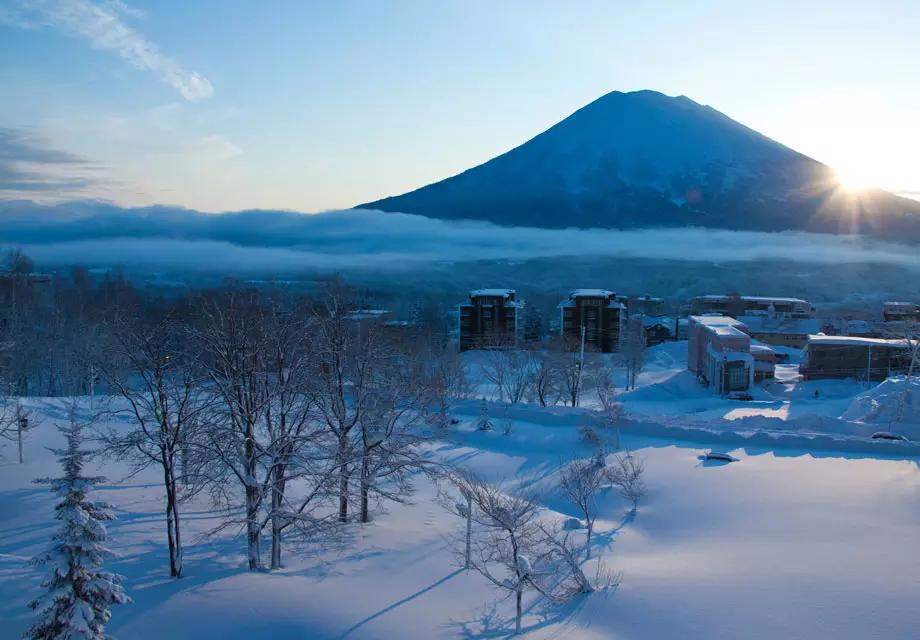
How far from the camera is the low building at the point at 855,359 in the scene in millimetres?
35375

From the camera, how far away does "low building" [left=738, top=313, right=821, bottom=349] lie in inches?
2147

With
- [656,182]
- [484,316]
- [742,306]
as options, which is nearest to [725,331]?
[484,316]

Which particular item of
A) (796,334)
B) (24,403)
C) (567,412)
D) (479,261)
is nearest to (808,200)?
(479,261)

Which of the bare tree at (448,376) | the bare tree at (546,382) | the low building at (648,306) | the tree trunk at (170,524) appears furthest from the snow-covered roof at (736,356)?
the low building at (648,306)

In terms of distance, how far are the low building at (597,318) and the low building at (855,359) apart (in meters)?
17.2

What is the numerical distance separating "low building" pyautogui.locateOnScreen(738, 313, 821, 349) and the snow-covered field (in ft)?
126

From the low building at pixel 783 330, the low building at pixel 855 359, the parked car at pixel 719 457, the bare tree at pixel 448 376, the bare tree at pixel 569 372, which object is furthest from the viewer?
the low building at pixel 783 330

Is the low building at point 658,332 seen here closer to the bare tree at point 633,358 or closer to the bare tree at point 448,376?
the bare tree at point 633,358

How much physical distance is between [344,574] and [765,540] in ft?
25.9

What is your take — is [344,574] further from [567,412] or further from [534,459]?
[567,412]

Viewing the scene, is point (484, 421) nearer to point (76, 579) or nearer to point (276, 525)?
point (276, 525)

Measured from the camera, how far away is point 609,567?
40.7 feet

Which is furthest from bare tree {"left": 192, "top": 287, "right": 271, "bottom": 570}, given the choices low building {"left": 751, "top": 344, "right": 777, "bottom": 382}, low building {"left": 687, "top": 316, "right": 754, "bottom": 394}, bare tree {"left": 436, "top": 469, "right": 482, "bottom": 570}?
low building {"left": 751, "top": 344, "right": 777, "bottom": 382}

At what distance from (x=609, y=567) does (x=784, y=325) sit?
49.2m
